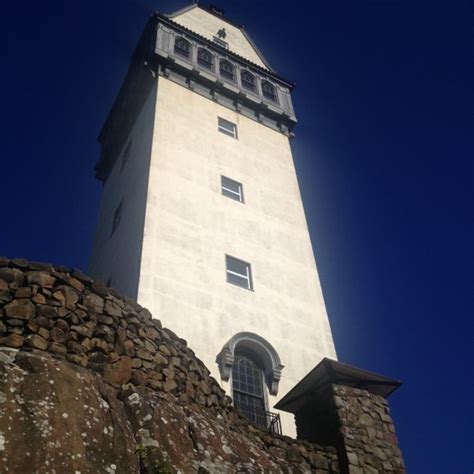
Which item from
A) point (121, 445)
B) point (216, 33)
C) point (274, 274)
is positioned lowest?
point (121, 445)

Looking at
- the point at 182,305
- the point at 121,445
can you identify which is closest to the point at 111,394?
the point at 121,445

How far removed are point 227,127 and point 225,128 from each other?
244 mm

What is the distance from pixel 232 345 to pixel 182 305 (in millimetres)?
2043

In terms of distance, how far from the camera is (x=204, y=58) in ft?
108

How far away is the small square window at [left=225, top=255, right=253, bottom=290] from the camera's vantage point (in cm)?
2041

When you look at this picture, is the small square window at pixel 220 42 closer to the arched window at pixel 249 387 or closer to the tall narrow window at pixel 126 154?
the tall narrow window at pixel 126 154

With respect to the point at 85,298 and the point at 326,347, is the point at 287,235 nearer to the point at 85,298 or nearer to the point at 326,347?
the point at 326,347

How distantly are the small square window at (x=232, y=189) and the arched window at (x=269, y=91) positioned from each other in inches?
420

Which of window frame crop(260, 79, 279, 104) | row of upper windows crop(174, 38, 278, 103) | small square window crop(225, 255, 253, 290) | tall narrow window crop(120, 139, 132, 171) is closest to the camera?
small square window crop(225, 255, 253, 290)

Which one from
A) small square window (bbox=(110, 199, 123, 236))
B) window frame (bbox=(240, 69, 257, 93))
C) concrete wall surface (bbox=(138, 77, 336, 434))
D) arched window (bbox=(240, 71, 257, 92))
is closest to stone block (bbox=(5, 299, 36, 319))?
concrete wall surface (bbox=(138, 77, 336, 434))

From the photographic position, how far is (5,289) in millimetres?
8398

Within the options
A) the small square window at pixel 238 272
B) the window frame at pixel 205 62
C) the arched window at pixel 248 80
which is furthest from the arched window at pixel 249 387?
the arched window at pixel 248 80

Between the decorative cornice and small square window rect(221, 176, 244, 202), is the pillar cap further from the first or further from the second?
the decorative cornice

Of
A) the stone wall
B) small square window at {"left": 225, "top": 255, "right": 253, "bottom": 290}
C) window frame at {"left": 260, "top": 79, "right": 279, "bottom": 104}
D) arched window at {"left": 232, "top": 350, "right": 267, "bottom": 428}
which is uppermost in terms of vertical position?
window frame at {"left": 260, "top": 79, "right": 279, "bottom": 104}
